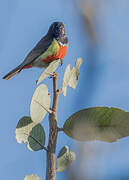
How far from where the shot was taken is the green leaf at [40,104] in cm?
96

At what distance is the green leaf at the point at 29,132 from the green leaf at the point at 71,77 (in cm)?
16

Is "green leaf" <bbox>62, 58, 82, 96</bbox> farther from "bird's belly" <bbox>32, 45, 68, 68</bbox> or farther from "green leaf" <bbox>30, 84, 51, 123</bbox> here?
"bird's belly" <bbox>32, 45, 68, 68</bbox>

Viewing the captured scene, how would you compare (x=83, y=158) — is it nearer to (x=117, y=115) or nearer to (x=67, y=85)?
(x=117, y=115)

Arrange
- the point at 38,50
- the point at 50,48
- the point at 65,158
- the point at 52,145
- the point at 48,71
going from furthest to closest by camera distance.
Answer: the point at 38,50, the point at 50,48, the point at 48,71, the point at 65,158, the point at 52,145

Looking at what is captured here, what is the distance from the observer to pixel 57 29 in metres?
3.87

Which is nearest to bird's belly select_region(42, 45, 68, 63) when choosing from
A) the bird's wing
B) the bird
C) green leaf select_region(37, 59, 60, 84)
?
the bird

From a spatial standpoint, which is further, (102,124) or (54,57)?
(54,57)

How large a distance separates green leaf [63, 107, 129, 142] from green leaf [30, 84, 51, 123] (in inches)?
5.1

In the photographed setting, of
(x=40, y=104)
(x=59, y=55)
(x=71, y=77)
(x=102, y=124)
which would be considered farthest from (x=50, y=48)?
(x=102, y=124)

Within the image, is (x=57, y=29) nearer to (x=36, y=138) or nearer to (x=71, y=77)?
(x=71, y=77)

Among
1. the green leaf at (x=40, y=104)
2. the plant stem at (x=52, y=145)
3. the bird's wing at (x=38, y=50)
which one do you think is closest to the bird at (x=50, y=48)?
the bird's wing at (x=38, y=50)

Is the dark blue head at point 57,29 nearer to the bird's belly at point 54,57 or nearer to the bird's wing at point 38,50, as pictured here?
the bird's wing at point 38,50

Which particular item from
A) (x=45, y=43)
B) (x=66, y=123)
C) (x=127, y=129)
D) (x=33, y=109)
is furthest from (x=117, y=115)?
(x=45, y=43)

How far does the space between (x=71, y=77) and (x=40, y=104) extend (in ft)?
0.63
